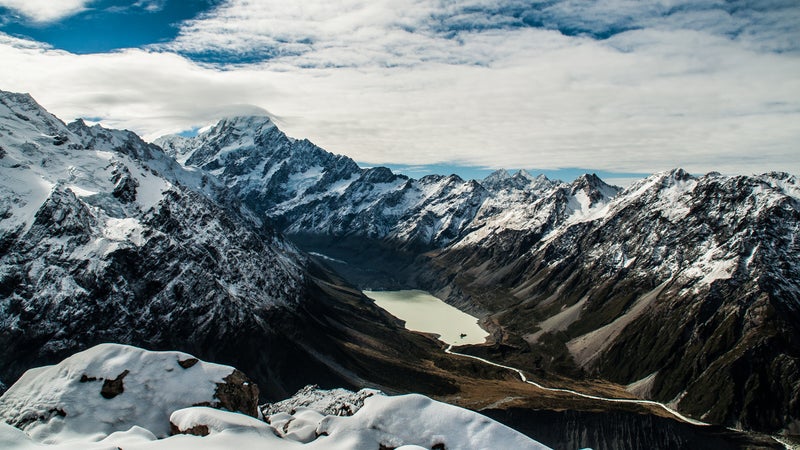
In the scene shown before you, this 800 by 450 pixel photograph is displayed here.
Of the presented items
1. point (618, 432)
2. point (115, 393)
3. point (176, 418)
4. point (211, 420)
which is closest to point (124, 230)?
point (115, 393)

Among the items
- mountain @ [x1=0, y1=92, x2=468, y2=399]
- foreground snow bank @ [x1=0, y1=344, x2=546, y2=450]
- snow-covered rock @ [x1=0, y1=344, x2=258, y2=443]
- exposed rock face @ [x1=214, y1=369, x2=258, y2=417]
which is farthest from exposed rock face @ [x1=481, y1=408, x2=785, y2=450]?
snow-covered rock @ [x1=0, y1=344, x2=258, y2=443]

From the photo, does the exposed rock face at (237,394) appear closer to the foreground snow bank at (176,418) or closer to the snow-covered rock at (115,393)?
the snow-covered rock at (115,393)

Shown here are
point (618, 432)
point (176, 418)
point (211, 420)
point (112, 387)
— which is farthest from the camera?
point (618, 432)

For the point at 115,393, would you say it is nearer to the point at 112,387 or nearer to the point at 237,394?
the point at 112,387

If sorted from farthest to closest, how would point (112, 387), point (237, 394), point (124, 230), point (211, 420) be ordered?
point (124, 230), point (237, 394), point (112, 387), point (211, 420)

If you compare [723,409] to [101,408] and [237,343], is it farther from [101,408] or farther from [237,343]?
[101,408]

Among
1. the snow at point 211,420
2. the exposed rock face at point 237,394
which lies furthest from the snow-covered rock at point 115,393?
the snow at point 211,420

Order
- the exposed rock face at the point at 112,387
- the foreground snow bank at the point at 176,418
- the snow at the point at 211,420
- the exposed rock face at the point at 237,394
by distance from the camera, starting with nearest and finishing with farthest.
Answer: the foreground snow bank at the point at 176,418
the snow at the point at 211,420
the exposed rock face at the point at 112,387
the exposed rock face at the point at 237,394

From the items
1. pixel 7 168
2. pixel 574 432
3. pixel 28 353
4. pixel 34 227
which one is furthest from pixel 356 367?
pixel 7 168
